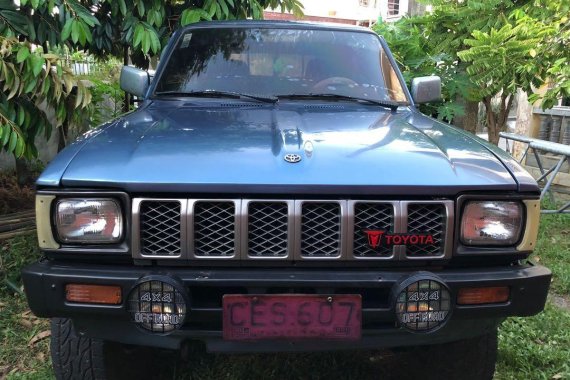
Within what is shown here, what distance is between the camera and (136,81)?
3.17m

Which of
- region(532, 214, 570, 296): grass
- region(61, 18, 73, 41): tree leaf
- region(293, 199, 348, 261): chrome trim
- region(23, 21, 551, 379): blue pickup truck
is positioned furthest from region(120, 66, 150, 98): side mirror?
region(532, 214, 570, 296): grass

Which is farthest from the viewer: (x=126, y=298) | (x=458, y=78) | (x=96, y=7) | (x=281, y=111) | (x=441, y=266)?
(x=458, y=78)

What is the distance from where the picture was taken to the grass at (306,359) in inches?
108

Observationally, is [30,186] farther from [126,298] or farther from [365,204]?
[365,204]

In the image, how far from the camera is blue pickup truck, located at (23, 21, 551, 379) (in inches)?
Answer: 72.8

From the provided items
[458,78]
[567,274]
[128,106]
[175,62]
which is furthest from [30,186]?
[567,274]

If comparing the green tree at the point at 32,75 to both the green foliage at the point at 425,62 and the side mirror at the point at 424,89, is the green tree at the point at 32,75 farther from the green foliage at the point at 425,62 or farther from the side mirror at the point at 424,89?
the green foliage at the point at 425,62

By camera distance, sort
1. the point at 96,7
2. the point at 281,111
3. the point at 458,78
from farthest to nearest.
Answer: the point at 458,78 → the point at 96,7 → the point at 281,111

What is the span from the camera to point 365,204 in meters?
1.92

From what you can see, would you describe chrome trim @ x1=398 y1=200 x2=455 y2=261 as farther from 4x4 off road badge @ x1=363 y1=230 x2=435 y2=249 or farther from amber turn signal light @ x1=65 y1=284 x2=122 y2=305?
amber turn signal light @ x1=65 y1=284 x2=122 y2=305

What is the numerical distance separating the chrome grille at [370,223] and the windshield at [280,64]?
1.18 m

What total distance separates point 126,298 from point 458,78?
14.1ft

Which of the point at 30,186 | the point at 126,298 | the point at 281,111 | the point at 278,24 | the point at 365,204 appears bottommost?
the point at 30,186

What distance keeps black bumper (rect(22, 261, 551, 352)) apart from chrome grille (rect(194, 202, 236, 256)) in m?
0.08
